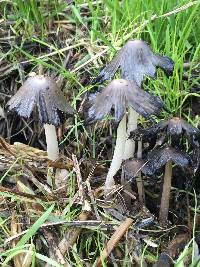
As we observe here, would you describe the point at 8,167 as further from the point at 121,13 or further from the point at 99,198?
the point at 121,13

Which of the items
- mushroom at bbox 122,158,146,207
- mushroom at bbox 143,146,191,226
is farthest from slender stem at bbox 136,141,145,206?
mushroom at bbox 143,146,191,226

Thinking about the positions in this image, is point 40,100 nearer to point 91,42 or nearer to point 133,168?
point 133,168

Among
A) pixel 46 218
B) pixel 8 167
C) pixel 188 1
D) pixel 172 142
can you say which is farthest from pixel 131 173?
pixel 188 1

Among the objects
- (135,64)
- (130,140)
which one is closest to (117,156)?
(130,140)

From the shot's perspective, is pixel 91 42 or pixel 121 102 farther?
pixel 91 42

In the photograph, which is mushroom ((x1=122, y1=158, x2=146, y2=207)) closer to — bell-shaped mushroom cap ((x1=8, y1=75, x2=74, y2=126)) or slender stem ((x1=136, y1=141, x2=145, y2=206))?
slender stem ((x1=136, y1=141, x2=145, y2=206))

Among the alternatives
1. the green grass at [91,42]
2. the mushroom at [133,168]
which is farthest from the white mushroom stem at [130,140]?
the green grass at [91,42]
